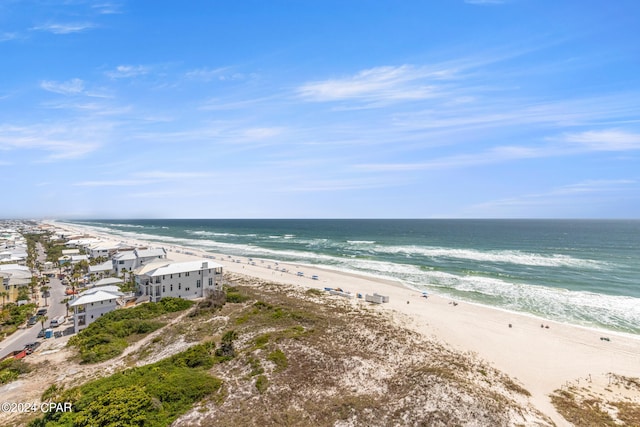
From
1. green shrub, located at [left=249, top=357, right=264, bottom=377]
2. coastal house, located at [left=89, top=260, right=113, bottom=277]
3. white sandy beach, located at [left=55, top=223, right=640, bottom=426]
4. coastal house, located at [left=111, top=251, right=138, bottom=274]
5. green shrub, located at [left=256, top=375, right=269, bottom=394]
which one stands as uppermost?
coastal house, located at [left=111, top=251, right=138, bottom=274]

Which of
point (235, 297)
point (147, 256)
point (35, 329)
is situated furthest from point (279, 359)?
point (147, 256)

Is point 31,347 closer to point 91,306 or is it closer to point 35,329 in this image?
point 91,306

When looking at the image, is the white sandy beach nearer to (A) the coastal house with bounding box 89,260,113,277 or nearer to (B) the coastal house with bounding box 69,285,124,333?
(B) the coastal house with bounding box 69,285,124,333

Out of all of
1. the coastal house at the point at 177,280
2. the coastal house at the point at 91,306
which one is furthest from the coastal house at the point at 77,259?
the coastal house at the point at 91,306

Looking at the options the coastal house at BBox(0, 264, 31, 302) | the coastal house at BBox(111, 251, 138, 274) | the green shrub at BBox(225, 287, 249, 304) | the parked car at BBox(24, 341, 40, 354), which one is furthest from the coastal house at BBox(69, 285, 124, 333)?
the coastal house at BBox(0, 264, 31, 302)

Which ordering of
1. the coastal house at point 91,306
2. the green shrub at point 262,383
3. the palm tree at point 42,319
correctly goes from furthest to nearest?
the palm tree at point 42,319, the coastal house at point 91,306, the green shrub at point 262,383

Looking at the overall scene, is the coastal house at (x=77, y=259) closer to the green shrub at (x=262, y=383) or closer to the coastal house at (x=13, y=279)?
the coastal house at (x=13, y=279)
